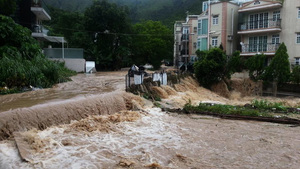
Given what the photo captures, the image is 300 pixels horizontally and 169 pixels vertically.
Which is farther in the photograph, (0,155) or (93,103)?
(93,103)

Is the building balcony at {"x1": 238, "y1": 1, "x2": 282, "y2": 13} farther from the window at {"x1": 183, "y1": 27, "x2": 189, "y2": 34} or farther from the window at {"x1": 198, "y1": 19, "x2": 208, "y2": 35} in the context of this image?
the window at {"x1": 183, "y1": 27, "x2": 189, "y2": 34}

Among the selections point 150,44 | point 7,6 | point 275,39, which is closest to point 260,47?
point 275,39

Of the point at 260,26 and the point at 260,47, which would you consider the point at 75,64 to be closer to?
the point at 260,47

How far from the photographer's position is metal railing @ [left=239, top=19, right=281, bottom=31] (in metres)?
26.2

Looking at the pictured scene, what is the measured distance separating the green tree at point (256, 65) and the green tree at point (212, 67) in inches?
82.7

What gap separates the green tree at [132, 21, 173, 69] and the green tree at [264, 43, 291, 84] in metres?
22.8

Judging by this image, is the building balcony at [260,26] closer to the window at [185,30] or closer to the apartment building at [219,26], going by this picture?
the apartment building at [219,26]

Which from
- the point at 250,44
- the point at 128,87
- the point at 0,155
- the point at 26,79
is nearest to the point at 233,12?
the point at 250,44

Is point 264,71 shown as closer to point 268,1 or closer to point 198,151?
point 268,1

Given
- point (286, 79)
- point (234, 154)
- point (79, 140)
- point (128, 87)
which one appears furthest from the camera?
point (286, 79)

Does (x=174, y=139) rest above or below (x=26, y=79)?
below

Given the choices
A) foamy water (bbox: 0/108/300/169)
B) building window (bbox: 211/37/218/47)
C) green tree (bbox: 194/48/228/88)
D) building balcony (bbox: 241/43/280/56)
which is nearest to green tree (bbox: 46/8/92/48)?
building window (bbox: 211/37/218/47)

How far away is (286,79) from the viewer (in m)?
21.4

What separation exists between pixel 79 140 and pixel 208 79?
1739cm
